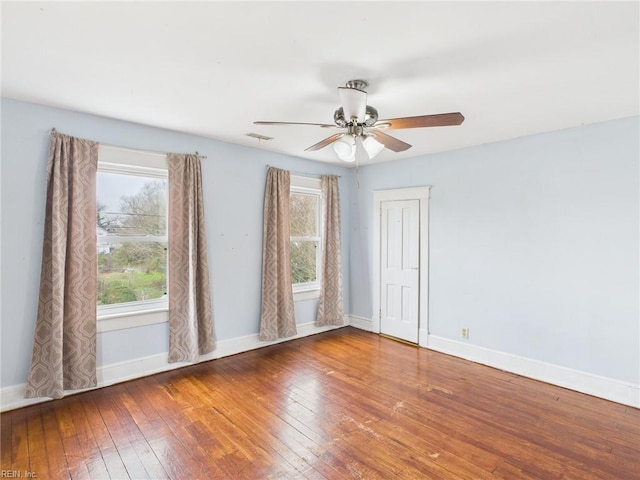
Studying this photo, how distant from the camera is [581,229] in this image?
3203 mm

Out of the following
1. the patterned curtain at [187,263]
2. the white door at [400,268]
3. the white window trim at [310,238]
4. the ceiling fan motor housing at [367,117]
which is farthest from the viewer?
the white window trim at [310,238]

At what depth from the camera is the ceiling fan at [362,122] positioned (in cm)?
207

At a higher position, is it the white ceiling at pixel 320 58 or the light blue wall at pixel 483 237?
the white ceiling at pixel 320 58

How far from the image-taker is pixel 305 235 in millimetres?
4934

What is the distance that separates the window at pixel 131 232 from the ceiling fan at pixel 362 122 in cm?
181

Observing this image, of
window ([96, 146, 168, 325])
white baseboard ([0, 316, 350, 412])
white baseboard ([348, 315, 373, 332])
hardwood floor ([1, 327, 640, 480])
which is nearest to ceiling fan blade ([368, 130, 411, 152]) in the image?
hardwood floor ([1, 327, 640, 480])

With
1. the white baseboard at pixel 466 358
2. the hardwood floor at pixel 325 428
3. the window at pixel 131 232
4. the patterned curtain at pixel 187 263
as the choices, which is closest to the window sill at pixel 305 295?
the white baseboard at pixel 466 358

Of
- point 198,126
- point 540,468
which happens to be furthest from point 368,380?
point 198,126

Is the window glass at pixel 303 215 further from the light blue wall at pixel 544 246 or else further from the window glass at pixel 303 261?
the light blue wall at pixel 544 246

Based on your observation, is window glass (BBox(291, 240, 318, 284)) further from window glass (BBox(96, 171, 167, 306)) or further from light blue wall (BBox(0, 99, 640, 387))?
window glass (BBox(96, 171, 167, 306))

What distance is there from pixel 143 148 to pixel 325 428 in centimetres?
301

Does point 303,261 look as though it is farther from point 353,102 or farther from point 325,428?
point 353,102

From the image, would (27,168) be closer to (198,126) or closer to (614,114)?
(198,126)

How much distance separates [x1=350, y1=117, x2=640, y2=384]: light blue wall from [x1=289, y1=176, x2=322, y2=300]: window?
146 cm
